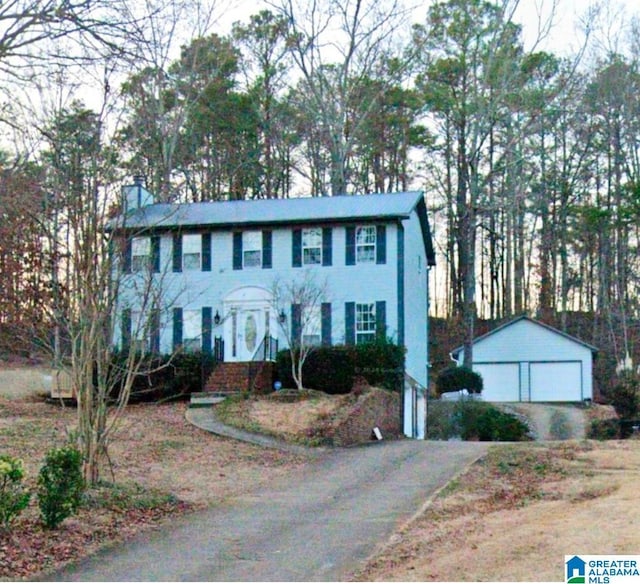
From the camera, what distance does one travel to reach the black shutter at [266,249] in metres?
31.4

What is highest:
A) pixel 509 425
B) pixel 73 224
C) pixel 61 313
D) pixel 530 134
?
pixel 530 134

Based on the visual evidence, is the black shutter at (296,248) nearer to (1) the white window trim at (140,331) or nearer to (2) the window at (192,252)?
(2) the window at (192,252)

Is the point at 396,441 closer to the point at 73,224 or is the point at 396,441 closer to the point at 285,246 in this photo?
the point at 285,246

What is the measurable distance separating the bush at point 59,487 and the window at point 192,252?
19352mm

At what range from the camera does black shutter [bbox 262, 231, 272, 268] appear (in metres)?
31.4

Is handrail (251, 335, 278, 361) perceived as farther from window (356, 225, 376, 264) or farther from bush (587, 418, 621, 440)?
bush (587, 418, 621, 440)

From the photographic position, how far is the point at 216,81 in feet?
143

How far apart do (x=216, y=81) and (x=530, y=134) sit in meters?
13.6

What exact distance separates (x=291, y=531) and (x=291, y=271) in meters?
18.7

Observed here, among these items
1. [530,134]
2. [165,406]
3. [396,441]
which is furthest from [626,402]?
[530,134]

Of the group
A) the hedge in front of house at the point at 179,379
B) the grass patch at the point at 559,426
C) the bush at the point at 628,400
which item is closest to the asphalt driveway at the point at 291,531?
the hedge in front of house at the point at 179,379

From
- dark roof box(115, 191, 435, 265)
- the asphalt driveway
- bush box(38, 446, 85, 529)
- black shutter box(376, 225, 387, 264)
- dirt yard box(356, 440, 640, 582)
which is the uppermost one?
dark roof box(115, 191, 435, 265)
